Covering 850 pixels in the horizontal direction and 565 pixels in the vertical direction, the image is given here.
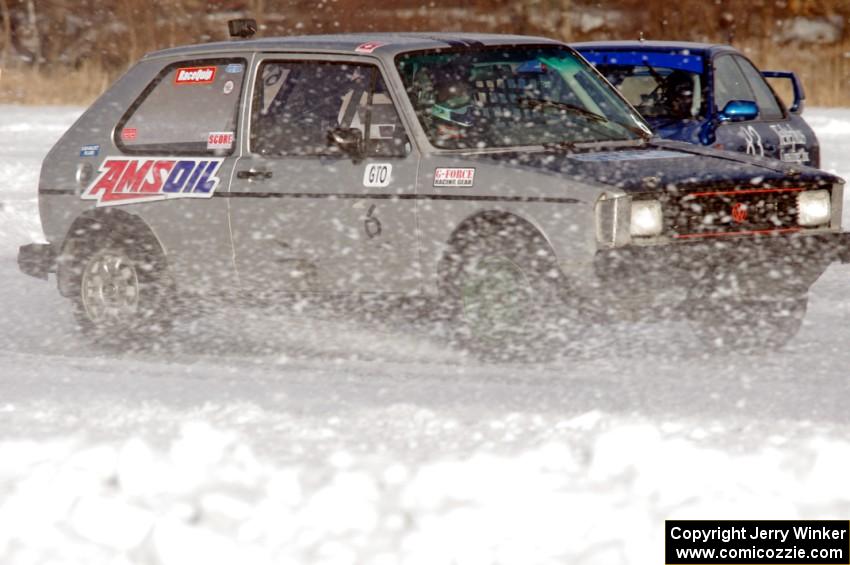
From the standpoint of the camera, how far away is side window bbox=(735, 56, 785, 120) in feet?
38.5

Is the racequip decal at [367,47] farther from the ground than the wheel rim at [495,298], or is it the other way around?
the racequip decal at [367,47]

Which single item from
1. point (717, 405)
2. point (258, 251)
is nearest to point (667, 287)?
point (717, 405)

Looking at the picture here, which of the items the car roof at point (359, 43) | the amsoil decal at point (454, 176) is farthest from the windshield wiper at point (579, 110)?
the amsoil decal at point (454, 176)

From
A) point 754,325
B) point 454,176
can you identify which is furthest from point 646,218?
point 754,325

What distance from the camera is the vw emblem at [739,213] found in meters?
7.34

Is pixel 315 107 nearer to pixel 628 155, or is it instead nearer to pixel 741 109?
pixel 628 155

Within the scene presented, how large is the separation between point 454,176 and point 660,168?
0.96 meters

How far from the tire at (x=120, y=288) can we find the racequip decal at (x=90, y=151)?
448 millimetres

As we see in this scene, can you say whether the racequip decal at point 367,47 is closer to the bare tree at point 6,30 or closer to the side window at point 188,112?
→ the side window at point 188,112

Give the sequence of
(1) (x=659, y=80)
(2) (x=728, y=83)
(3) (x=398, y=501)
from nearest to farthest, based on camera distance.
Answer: (3) (x=398, y=501) → (1) (x=659, y=80) → (2) (x=728, y=83)

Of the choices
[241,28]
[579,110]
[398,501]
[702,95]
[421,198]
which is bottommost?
[398,501]

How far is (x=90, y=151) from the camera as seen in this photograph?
8609mm

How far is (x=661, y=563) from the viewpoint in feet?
15.3

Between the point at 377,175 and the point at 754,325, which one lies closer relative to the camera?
the point at 377,175
